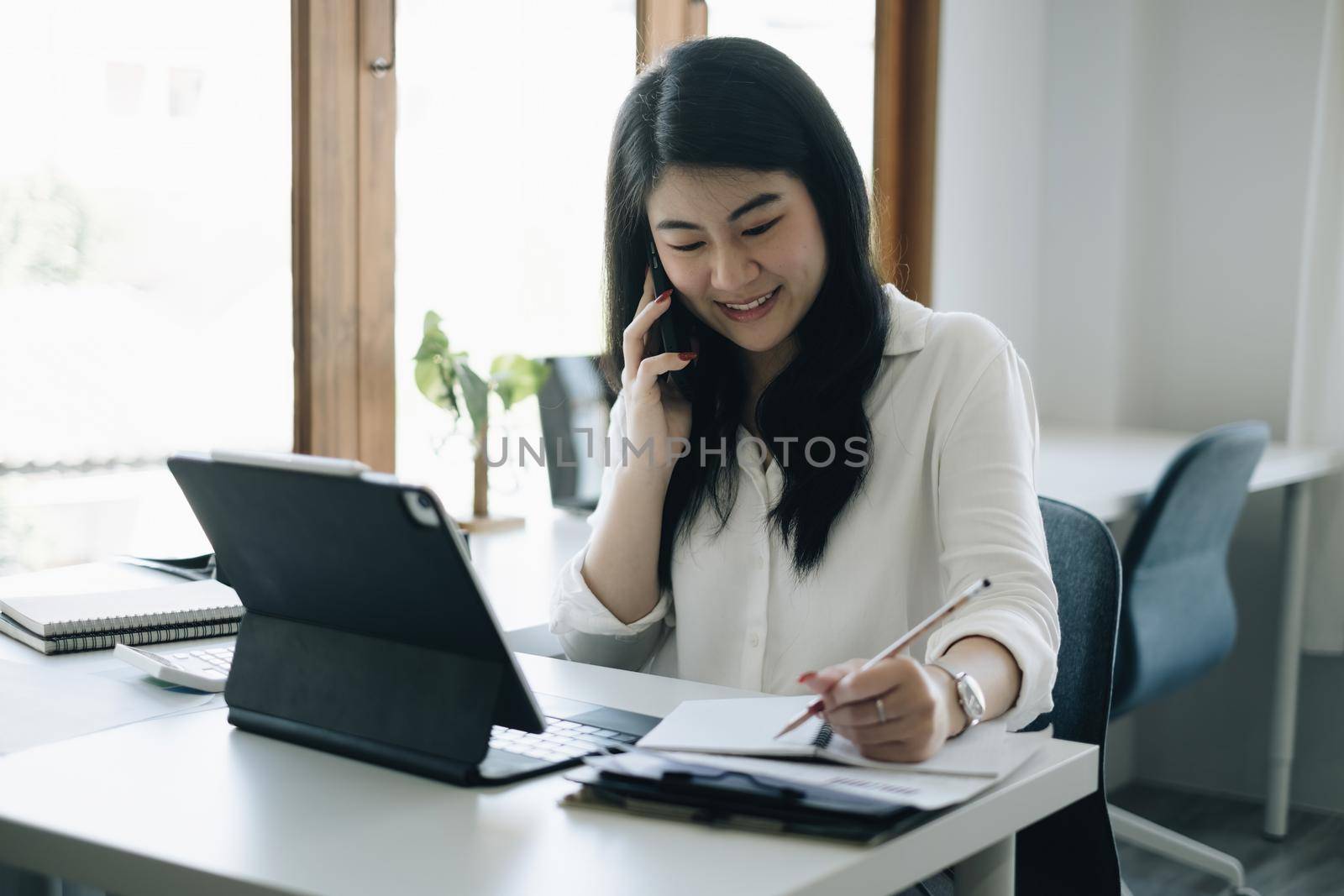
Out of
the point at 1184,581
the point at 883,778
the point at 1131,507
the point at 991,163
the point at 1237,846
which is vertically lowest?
the point at 1237,846

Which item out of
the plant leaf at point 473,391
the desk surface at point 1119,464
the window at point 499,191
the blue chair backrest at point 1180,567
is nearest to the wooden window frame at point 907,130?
the desk surface at point 1119,464

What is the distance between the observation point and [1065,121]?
3.09 meters

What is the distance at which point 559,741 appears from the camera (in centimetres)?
94

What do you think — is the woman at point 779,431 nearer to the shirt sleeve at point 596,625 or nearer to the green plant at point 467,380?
the shirt sleeve at point 596,625

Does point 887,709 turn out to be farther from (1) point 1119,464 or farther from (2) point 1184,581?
(1) point 1119,464

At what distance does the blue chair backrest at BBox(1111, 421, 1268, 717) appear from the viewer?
210cm

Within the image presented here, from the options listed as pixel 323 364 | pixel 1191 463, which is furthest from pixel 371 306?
pixel 1191 463

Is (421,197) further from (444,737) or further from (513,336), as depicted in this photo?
(444,737)

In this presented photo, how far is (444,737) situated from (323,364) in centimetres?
116

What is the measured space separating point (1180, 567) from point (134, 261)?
5.70 ft

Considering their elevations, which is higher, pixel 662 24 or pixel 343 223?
pixel 662 24

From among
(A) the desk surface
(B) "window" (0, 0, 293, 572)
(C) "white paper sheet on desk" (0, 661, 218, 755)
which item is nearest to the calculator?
(C) "white paper sheet on desk" (0, 661, 218, 755)

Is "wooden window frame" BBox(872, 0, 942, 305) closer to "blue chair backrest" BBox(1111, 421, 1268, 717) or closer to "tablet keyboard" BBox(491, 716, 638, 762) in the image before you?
"blue chair backrest" BBox(1111, 421, 1268, 717)

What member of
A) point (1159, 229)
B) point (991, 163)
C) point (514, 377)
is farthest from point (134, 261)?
point (1159, 229)
